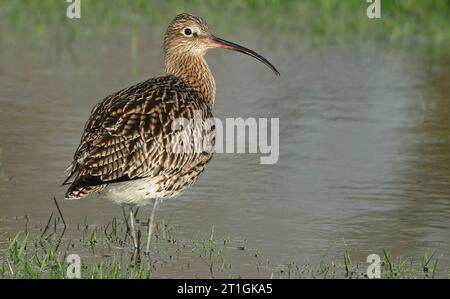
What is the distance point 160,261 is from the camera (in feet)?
30.1

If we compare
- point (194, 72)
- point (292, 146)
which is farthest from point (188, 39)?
point (292, 146)

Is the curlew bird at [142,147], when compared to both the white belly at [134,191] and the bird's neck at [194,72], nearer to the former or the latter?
the white belly at [134,191]

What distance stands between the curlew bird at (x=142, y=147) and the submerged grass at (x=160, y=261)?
24cm

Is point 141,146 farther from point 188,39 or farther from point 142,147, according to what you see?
point 188,39

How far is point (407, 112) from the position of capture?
1406 centimetres

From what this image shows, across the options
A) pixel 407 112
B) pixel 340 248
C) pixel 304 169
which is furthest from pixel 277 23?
pixel 340 248

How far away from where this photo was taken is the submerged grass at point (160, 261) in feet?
28.2

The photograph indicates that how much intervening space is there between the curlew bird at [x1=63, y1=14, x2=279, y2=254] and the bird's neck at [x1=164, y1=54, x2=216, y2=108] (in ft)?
0.81

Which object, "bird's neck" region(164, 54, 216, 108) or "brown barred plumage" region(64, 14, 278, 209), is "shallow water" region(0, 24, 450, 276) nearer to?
"brown barred plumage" region(64, 14, 278, 209)

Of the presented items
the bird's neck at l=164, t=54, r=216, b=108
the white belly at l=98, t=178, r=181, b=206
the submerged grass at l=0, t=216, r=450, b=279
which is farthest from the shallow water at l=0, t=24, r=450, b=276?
the bird's neck at l=164, t=54, r=216, b=108

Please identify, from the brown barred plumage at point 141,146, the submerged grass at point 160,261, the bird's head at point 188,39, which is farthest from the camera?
the bird's head at point 188,39

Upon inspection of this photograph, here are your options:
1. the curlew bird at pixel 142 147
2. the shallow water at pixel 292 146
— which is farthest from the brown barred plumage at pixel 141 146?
the shallow water at pixel 292 146

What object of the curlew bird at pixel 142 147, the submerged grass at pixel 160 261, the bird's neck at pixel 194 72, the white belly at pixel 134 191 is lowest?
the submerged grass at pixel 160 261
